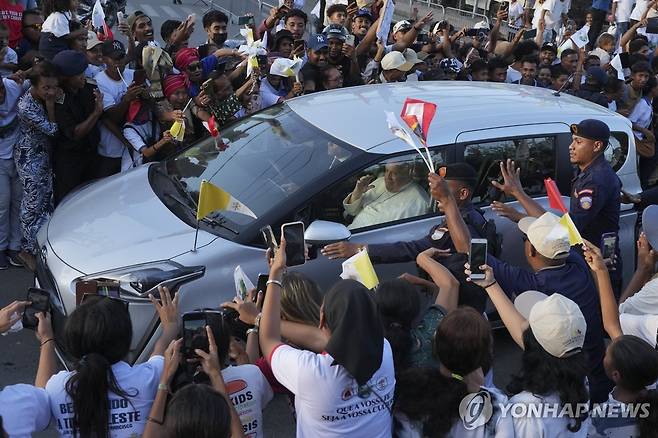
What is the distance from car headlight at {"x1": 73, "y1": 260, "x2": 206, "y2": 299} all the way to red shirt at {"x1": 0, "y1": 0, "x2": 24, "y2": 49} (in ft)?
16.7

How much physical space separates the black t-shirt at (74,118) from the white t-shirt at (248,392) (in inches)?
147

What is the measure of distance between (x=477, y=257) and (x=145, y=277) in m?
1.84

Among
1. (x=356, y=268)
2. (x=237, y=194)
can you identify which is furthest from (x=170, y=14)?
(x=356, y=268)

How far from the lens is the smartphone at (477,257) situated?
3.75 metres

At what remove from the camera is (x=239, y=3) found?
20.5m

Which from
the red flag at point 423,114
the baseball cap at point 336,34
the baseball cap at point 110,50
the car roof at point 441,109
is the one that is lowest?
the baseball cap at point 336,34

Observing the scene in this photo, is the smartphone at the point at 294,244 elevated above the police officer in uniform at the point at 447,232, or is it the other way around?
the smartphone at the point at 294,244

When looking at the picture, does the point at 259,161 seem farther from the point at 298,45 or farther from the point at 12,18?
the point at 12,18

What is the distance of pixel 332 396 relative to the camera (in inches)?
111

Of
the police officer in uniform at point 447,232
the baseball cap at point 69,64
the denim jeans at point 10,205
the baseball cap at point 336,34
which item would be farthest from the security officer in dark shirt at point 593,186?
the denim jeans at point 10,205

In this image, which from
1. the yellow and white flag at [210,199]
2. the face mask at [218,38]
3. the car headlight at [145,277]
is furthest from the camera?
the face mask at [218,38]

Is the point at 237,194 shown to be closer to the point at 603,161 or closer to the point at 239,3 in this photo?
the point at 603,161

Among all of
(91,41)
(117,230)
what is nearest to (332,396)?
(117,230)
